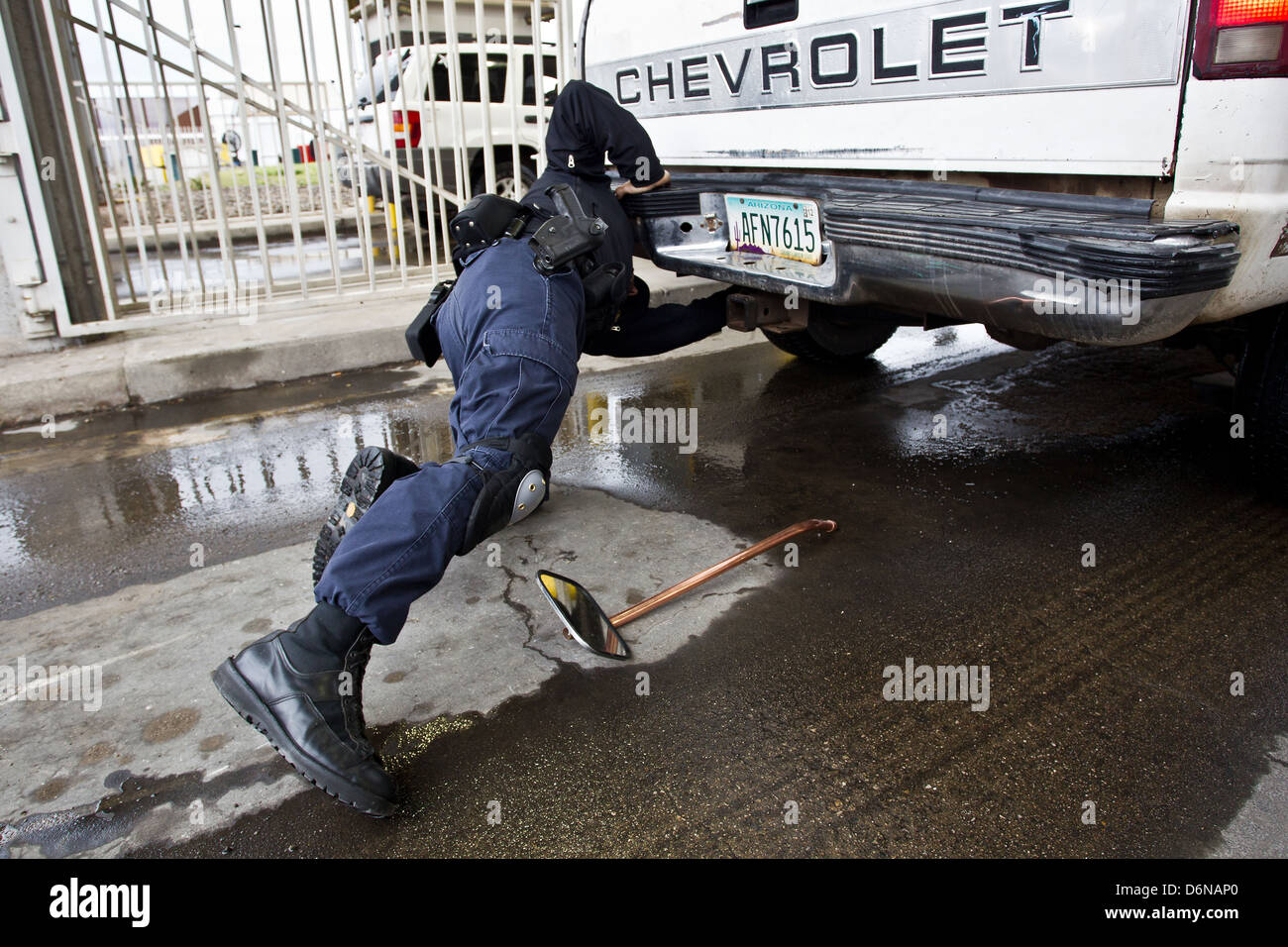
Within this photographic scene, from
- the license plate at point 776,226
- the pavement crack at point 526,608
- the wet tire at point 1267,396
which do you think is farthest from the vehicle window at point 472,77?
the wet tire at point 1267,396

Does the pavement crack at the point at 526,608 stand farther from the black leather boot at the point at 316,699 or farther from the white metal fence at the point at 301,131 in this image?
the white metal fence at the point at 301,131

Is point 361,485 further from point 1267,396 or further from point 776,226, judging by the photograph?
point 1267,396

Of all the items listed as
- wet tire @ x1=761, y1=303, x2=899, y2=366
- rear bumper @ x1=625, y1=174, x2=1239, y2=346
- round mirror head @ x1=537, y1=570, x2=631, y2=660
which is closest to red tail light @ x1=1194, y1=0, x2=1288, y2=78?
rear bumper @ x1=625, y1=174, x2=1239, y2=346

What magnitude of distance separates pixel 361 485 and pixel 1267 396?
8.86 ft

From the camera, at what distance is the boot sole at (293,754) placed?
1.81m

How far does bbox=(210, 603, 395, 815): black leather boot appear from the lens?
5.98ft

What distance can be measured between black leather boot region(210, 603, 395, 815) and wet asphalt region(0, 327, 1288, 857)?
0.11 metres

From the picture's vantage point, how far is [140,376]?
470cm

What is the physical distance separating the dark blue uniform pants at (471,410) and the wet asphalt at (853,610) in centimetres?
43

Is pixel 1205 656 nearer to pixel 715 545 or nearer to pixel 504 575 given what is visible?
pixel 715 545

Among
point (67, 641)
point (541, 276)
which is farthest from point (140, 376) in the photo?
point (541, 276)
